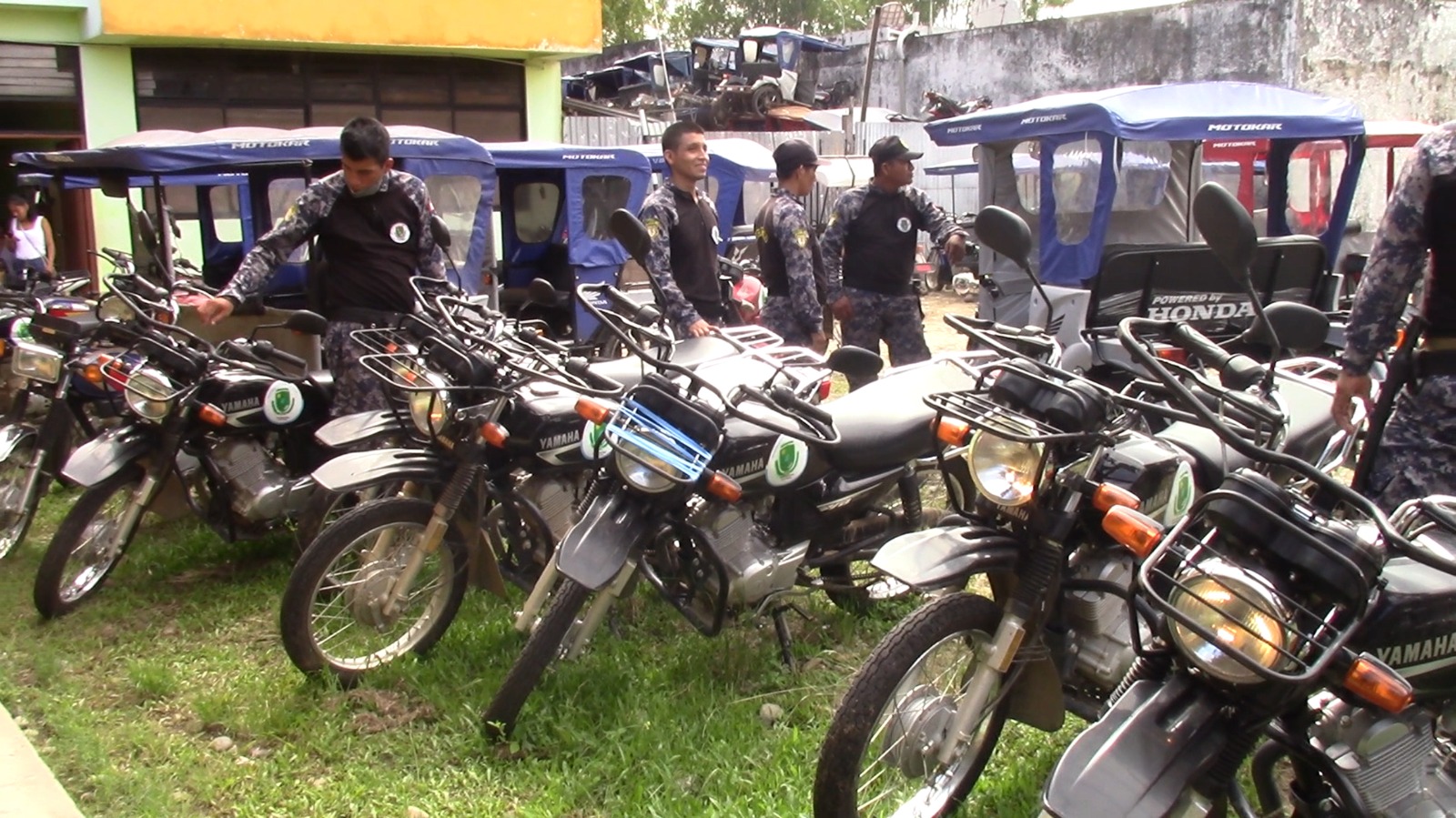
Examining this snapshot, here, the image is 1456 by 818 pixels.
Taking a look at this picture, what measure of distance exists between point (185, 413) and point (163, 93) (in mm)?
10922

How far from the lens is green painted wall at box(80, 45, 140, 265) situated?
13.4 metres

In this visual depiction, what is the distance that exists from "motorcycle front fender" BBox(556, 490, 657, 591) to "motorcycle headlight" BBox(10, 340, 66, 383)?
Answer: 2868 mm

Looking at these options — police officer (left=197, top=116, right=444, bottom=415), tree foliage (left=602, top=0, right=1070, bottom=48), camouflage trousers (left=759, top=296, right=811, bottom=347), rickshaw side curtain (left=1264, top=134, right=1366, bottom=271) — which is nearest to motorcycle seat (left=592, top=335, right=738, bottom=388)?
police officer (left=197, top=116, right=444, bottom=415)

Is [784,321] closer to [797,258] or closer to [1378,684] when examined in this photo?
[797,258]

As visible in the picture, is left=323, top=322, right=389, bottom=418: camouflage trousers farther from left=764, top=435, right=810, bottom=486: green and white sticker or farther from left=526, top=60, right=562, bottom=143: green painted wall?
left=526, top=60, right=562, bottom=143: green painted wall

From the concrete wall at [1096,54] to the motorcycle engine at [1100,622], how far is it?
653 inches

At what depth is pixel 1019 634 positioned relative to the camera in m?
2.69

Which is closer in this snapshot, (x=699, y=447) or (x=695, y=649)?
(x=699, y=447)

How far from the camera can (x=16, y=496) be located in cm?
507

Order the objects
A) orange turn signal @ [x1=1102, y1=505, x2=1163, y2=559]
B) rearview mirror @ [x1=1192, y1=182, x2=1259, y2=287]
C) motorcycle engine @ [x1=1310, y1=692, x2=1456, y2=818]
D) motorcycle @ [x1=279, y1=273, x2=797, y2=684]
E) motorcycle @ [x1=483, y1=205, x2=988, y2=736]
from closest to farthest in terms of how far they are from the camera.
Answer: motorcycle engine @ [x1=1310, y1=692, x2=1456, y2=818]
orange turn signal @ [x1=1102, y1=505, x2=1163, y2=559]
rearview mirror @ [x1=1192, y1=182, x2=1259, y2=287]
motorcycle @ [x1=483, y1=205, x2=988, y2=736]
motorcycle @ [x1=279, y1=273, x2=797, y2=684]

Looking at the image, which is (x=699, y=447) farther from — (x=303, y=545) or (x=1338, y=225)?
(x=1338, y=225)

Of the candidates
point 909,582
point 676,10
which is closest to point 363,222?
point 909,582

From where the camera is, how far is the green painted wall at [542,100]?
53.5 feet

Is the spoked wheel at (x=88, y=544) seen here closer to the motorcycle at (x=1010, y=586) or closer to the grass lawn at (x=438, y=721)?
the grass lawn at (x=438, y=721)
